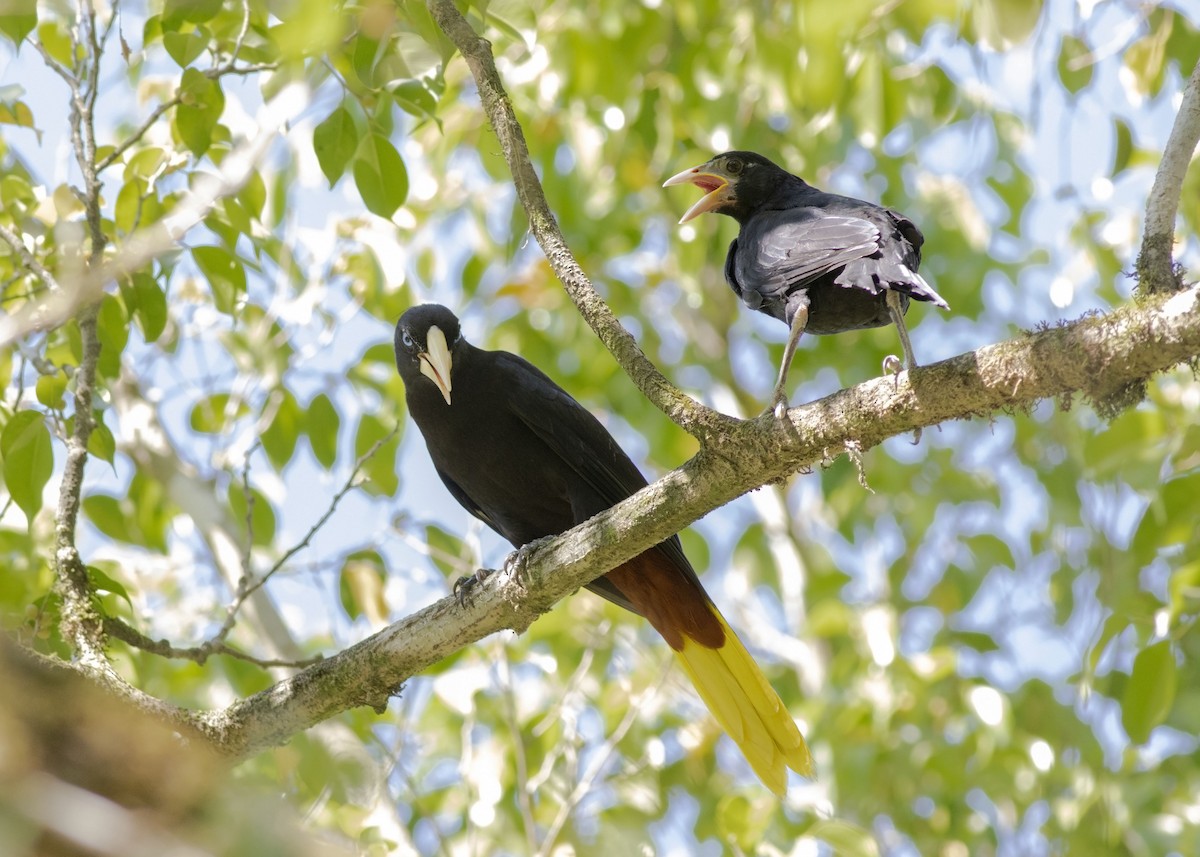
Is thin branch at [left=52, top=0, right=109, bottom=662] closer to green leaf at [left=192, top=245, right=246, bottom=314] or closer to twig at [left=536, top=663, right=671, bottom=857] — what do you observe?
green leaf at [left=192, top=245, right=246, bottom=314]

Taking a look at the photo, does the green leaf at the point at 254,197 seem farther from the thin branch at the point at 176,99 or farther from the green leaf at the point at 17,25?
the green leaf at the point at 17,25

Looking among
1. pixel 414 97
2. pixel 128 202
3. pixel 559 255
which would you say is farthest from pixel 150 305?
pixel 559 255

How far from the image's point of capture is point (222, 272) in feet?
10.4

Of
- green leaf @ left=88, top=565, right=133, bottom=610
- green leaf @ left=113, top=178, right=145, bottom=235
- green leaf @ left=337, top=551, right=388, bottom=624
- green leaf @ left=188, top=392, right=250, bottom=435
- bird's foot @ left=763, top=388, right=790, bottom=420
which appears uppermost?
green leaf @ left=188, top=392, right=250, bottom=435

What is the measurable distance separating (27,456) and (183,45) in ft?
3.39

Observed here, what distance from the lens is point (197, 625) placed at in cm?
531

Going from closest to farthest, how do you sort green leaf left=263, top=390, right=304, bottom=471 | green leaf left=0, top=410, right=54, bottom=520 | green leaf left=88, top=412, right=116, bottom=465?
green leaf left=0, top=410, right=54, bottom=520, green leaf left=88, top=412, right=116, bottom=465, green leaf left=263, top=390, right=304, bottom=471

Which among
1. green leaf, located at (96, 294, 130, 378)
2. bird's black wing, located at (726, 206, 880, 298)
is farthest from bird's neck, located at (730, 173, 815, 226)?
green leaf, located at (96, 294, 130, 378)

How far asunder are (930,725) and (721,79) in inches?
106

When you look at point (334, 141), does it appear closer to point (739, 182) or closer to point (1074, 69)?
point (739, 182)

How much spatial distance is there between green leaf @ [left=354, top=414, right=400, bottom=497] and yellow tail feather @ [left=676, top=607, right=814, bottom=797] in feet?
3.57

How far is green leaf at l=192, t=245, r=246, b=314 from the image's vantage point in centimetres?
314

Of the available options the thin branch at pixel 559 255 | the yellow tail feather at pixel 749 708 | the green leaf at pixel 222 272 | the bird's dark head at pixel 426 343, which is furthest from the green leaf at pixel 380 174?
the yellow tail feather at pixel 749 708

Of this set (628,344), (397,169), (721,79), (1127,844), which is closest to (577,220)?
(721,79)
